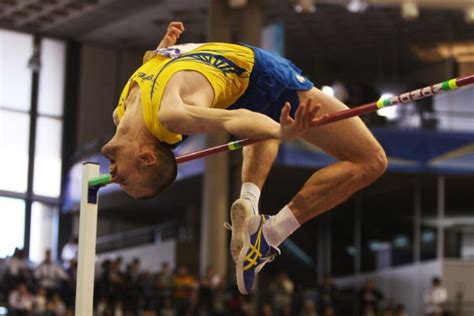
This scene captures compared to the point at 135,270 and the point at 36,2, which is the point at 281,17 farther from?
the point at 135,270

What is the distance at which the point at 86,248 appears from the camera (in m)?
5.18

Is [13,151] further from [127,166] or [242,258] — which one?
[127,166]

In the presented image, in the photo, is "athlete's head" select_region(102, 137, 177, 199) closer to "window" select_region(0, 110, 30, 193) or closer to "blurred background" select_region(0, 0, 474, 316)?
"blurred background" select_region(0, 0, 474, 316)

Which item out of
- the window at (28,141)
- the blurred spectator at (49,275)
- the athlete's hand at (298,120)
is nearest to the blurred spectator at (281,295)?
the blurred spectator at (49,275)

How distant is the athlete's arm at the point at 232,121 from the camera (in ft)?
13.7

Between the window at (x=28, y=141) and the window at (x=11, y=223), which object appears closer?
the window at (x=11, y=223)

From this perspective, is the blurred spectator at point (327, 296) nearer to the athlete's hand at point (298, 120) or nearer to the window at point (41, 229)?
the window at point (41, 229)

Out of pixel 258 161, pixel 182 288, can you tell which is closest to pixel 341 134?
pixel 258 161

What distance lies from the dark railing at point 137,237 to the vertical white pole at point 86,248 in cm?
1712

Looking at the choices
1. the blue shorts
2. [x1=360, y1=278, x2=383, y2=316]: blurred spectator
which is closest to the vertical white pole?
the blue shorts

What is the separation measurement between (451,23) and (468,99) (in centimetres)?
221

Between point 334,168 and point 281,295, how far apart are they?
9705 millimetres

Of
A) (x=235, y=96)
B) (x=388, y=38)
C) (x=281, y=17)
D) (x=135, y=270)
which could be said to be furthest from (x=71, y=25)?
(x=235, y=96)

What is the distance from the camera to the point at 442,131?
1686 cm
